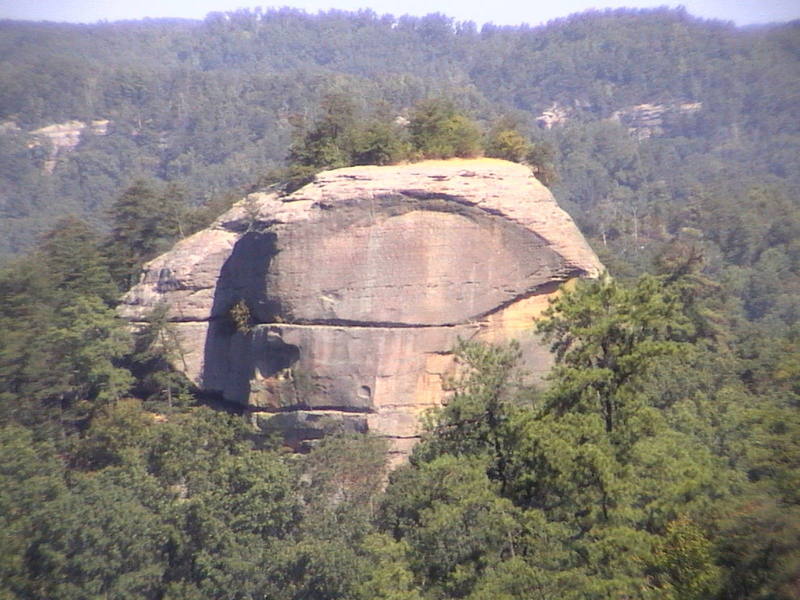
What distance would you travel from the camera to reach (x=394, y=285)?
19906 mm

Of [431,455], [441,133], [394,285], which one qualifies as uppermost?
[441,133]

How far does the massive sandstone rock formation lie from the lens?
65.2 feet

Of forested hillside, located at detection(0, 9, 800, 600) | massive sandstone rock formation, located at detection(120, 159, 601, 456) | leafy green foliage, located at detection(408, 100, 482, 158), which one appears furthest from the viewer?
leafy green foliage, located at detection(408, 100, 482, 158)

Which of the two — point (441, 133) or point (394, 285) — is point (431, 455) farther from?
point (441, 133)

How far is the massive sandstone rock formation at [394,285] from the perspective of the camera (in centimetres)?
1988

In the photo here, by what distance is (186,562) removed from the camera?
1558 centimetres

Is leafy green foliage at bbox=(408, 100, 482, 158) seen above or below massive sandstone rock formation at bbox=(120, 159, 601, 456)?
above

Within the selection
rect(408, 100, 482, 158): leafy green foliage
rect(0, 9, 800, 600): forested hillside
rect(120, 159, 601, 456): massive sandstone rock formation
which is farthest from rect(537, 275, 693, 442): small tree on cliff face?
rect(408, 100, 482, 158): leafy green foliage

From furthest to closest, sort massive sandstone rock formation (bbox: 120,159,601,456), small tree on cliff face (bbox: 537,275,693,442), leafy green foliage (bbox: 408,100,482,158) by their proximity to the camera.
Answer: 1. leafy green foliage (bbox: 408,100,482,158)
2. massive sandstone rock formation (bbox: 120,159,601,456)
3. small tree on cliff face (bbox: 537,275,693,442)

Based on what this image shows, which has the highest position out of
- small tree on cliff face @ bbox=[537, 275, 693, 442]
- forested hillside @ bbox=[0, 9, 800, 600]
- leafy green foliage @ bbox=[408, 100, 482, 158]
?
leafy green foliage @ bbox=[408, 100, 482, 158]

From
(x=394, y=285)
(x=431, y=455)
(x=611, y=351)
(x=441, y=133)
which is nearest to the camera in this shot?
(x=611, y=351)

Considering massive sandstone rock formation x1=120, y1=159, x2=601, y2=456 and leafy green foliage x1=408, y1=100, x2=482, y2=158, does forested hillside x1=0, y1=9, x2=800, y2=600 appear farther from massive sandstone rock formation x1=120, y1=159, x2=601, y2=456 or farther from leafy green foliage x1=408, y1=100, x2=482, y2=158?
massive sandstone rock formation x1=120, y1=159, x2=601, y2=456

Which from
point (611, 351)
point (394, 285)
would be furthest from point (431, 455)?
point (394, 285)

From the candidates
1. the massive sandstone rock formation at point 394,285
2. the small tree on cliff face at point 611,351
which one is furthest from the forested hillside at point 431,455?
the massive sandstone rock formation at point 394,285
